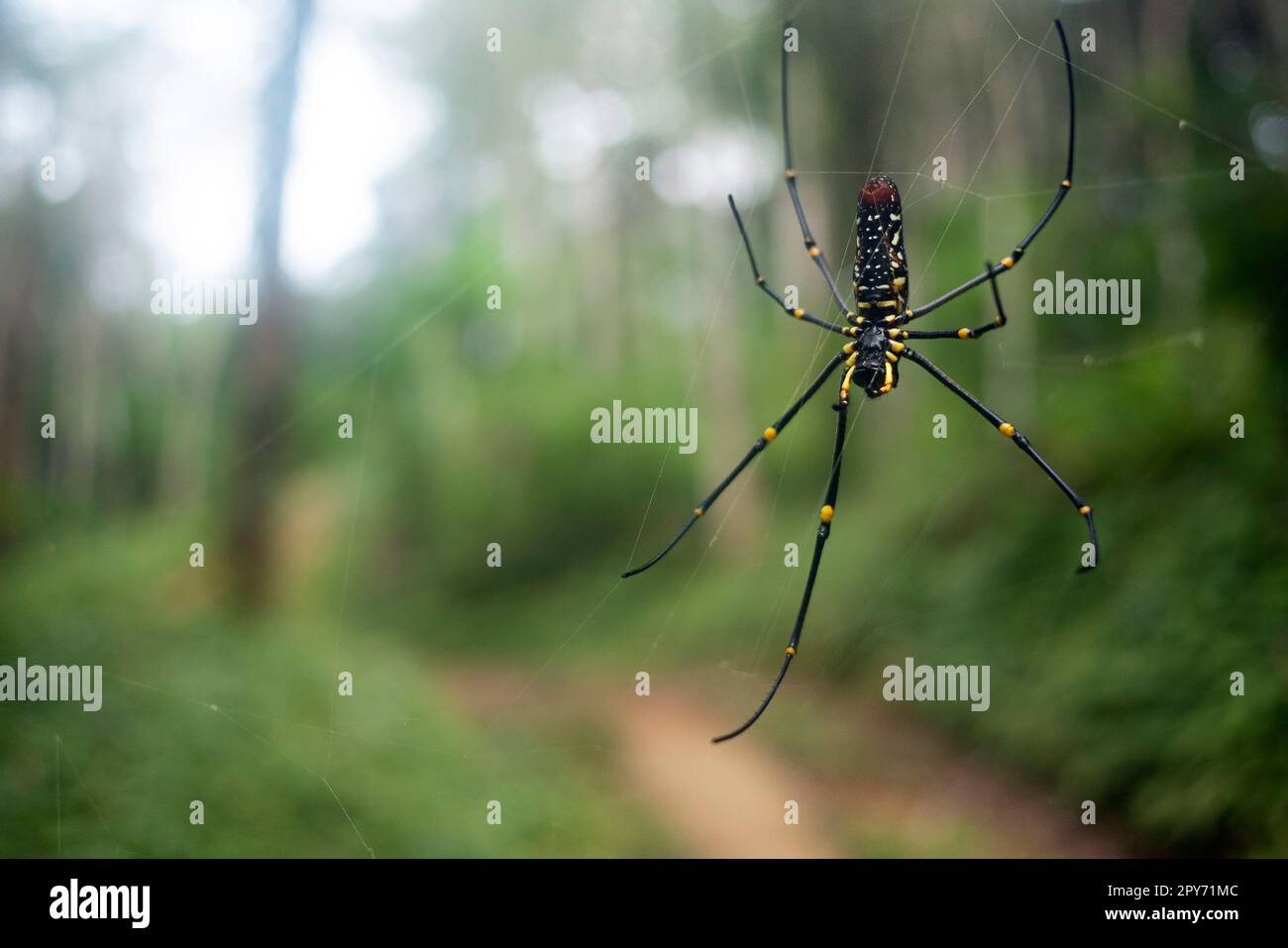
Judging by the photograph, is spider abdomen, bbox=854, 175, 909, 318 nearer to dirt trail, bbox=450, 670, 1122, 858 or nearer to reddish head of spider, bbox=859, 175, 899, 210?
reddish head of spider, bbox=859, 175, 899, 210

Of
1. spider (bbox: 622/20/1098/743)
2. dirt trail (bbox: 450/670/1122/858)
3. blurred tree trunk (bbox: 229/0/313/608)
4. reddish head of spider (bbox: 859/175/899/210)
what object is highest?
blurred tree trunk (bbox: 229/0/313/608)

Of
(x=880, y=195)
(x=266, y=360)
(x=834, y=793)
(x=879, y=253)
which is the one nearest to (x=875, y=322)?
(x=879, y=253)

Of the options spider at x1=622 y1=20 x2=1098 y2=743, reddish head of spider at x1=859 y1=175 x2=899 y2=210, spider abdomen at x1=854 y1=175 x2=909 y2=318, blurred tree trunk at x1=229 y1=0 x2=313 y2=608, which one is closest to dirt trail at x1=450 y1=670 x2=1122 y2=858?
blurred tree trunk at x1=229 y1=0 x2=313 y2=608

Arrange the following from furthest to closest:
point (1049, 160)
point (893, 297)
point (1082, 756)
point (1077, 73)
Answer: point (1049, 160)
point (1077, 73)
point (1082, 756)
point (893, 297)

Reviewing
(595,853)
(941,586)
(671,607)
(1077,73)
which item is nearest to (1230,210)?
(1077,73)

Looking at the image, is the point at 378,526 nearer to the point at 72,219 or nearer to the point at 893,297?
the point at 72,219

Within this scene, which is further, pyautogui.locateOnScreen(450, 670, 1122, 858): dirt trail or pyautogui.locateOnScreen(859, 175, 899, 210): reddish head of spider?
pyautogui.locateOnScreen(450, 670, 1122, 858): dirt trail
